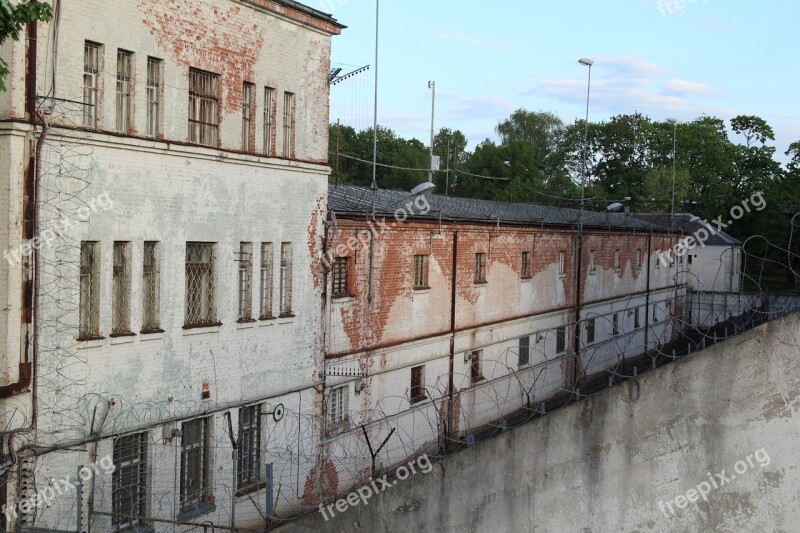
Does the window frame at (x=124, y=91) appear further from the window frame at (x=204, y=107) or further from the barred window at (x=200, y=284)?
the barred window at (x=200, y=284)

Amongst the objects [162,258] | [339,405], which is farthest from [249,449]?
[162,258]

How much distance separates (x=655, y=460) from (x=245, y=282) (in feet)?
28.3

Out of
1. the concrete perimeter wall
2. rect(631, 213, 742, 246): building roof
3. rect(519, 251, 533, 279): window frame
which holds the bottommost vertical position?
the concrete perimeter wall

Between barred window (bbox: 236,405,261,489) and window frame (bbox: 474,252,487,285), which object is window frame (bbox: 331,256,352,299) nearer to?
barred window (bbox: 236,405,261,489)

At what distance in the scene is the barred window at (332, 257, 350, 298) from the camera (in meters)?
20.4

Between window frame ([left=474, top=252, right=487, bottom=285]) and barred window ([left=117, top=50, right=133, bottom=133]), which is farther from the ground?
barred window ([left=117, top=50, right=133, bottom=133])

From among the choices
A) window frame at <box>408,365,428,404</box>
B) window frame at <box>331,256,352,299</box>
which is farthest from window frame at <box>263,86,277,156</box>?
window frame at <box>408,365,428,404</box>

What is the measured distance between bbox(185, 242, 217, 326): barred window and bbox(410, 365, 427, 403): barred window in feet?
25.3

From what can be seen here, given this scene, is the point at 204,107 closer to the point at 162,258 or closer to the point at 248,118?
the point at 248,118

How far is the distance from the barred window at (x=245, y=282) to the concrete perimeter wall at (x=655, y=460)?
5264mm

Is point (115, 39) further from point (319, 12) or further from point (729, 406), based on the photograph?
point (729, 406)

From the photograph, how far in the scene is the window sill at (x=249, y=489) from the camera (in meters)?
17.3

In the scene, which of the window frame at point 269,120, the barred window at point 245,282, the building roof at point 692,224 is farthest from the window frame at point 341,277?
the building roof at point 692,224

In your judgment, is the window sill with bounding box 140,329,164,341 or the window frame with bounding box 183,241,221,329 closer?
the window sill with bounding box 140,329,164,341
